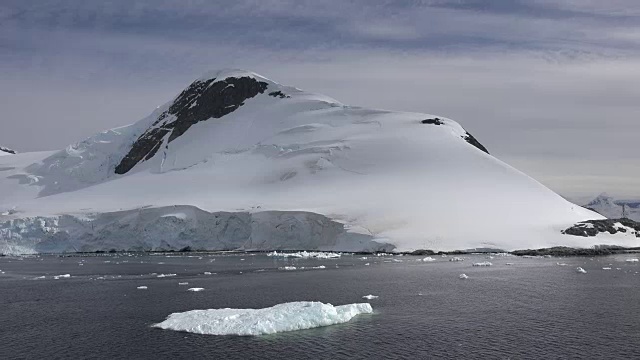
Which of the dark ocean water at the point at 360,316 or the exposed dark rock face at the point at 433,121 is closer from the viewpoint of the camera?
the dark ocean water at the point at 360,316

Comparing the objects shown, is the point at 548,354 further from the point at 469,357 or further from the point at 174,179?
the point at 174,179

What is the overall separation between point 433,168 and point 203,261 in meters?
50.4

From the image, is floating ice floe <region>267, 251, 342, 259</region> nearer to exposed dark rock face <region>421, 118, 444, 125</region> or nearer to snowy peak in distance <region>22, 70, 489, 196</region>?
snowy peak in distance <region>22, 70, 489, 196</region>

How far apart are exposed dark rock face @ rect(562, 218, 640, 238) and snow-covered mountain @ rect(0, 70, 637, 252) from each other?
1670mm

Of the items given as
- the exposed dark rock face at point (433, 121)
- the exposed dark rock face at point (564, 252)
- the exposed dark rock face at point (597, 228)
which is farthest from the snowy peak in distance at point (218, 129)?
the exposed dark rock face at point (564, 252)

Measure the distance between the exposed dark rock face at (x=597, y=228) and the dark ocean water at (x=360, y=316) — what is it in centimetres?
1920

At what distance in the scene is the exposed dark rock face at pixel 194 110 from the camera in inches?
5984

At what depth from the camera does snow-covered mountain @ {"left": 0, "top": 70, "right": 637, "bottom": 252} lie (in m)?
91.6

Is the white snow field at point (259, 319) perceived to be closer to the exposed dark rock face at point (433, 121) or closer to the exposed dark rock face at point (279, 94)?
the exposed dark rock face at point (433, 121)

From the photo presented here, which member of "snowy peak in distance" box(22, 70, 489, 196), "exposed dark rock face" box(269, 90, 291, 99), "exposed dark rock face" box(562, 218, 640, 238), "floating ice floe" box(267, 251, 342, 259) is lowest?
"floating ice floe" box(267, 251, 342, 259)

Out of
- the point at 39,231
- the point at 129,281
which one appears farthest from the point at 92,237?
the point at 129,281

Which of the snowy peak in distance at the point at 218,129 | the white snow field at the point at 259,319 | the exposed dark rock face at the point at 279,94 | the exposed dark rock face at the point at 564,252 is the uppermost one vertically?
the exposed dark rock face at the point at 279,94

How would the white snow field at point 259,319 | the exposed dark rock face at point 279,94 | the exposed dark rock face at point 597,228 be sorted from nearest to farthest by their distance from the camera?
1. the white snow field at point 259,319
2. the exposed dark rock face at point 597,228
3. the exposed dark rock face at point 279,94

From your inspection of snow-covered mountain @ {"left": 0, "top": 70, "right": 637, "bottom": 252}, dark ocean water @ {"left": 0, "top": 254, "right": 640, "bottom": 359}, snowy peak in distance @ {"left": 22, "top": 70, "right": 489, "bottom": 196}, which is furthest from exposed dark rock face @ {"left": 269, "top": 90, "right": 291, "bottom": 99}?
dark ocean water @ {"left": 0, "top": 254, "right": 640, "bottom": 359}
